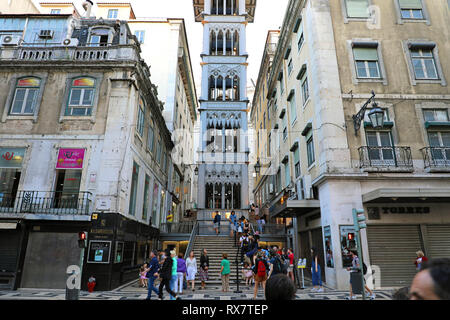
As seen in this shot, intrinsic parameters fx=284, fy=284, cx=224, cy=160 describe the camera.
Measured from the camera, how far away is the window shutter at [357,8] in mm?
16719

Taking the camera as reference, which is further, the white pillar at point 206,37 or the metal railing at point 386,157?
the white pillar at point 206,37

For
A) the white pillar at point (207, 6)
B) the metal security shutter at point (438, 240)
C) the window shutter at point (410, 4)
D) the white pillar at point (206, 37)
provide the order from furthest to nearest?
the white pillar at point (207, 6) < the white pillar at point (206, 37) < the window shutter at point (410, 4) < the metal security shutter at point (438, 240)

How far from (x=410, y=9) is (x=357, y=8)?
315 centimetres

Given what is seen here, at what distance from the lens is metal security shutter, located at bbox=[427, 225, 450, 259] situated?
1323 cm

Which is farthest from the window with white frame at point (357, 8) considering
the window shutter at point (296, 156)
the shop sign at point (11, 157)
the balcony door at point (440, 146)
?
the shop sign at point (11, 157)

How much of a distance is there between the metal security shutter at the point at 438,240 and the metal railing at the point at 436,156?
2989 millimetres

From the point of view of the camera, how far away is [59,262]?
13.5m

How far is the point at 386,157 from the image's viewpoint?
14.3 metres

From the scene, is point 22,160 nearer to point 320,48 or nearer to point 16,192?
point 16,192

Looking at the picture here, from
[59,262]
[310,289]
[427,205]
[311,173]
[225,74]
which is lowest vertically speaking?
[310,289]

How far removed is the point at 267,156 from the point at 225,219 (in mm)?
9066

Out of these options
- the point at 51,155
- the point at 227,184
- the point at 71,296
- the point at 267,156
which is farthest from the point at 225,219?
the point at 71,296

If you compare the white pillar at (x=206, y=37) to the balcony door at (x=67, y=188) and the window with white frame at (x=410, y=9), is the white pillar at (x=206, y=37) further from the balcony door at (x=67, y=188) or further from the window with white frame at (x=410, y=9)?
the balcony door at (x=67, y=188)

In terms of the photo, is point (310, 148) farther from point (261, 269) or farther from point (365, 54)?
point (261, 269)
